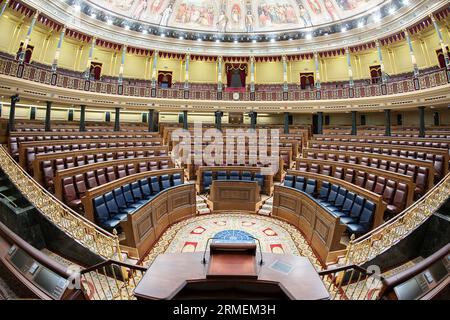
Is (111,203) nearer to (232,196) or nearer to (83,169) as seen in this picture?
(83,169)

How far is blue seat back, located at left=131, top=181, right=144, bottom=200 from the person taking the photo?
638cm

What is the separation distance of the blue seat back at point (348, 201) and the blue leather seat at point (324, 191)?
0.78 m

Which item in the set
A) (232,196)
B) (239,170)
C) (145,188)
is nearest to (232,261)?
(145,188)

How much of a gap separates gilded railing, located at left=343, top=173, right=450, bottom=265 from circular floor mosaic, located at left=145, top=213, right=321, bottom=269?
89 centimetres

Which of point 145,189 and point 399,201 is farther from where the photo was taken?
point 145,189

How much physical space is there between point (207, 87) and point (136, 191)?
513 inches

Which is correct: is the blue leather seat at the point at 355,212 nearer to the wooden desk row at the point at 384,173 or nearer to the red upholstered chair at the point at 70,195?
the wooden desk row at the point at 384,173

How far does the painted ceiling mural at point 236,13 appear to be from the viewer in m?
14.8

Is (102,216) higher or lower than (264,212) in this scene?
→ higher

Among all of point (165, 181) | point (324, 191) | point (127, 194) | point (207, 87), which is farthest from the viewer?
point (207, 87)

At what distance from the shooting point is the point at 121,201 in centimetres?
588

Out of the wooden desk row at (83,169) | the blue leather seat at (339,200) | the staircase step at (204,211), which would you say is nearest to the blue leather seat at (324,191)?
the blue leather seat at (339,200)

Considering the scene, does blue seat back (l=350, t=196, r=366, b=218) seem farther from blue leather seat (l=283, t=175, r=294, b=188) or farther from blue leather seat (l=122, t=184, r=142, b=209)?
blue leather seat (l=122, t=184, r=142, b=209)
